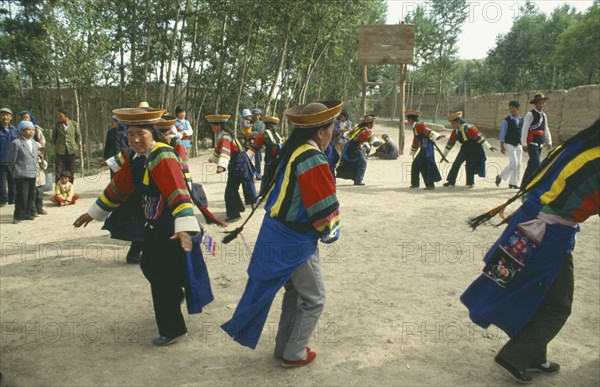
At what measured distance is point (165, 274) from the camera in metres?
3.81

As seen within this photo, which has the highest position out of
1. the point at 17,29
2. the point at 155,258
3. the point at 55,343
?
the point at 17,29

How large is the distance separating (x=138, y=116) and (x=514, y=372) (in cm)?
331

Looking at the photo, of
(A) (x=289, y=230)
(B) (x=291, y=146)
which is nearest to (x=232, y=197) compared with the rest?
(B) (x=291, y=146)

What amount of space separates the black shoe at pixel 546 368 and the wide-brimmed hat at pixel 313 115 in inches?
92.5

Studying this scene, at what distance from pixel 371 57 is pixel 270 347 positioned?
1612 cm

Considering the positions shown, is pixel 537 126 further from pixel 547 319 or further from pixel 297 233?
pixel 297 233

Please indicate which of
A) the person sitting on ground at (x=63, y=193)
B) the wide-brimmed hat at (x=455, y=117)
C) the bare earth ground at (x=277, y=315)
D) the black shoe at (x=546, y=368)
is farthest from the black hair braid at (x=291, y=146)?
the wide-brimmed hat at (x=455, y=117)

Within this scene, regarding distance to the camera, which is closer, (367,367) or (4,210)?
(367,367)

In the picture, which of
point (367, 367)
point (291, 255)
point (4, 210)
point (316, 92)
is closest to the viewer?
point (291, 255)

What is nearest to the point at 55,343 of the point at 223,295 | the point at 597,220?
the point at 223,295

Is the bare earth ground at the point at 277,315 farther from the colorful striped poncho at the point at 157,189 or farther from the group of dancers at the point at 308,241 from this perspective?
the colorful striped poncho at the point at 157,189

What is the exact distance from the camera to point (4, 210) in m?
9.22

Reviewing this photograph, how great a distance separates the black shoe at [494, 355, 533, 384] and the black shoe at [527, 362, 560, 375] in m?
0.16

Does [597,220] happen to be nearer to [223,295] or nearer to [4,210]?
[223,295]
